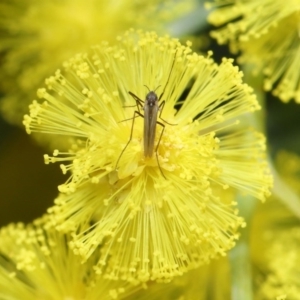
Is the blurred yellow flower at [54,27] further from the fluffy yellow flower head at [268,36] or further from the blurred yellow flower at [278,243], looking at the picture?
the blurred yellow flower at [278,243]

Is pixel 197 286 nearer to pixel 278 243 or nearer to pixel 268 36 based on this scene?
pixel 278 243

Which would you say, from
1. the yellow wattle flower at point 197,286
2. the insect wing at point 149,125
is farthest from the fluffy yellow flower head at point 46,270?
the insect wing at point 149,125

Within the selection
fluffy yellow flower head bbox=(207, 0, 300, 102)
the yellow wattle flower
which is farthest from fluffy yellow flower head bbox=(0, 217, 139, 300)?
fluffy yellow flower head bbox=(207, 0, 300, 102)

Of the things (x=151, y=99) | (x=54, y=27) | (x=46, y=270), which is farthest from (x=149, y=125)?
(x=54, y=27)

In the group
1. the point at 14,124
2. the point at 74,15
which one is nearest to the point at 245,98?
the point at 74,15

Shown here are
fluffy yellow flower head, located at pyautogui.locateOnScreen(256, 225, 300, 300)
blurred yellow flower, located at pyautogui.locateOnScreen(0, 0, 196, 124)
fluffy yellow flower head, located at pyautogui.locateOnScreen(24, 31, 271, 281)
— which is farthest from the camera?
blurred yellow flower, located at pyautogui.locateOnScreen(0, 0, 196, 124)

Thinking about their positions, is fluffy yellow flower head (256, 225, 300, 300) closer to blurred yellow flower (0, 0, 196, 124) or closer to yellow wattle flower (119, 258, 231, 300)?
yellow wattle flower (119, 258, 231, 300)
